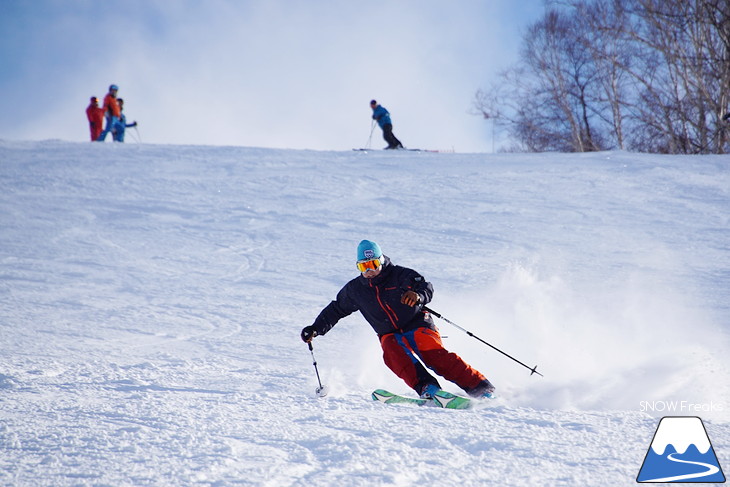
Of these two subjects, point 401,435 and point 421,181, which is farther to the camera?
point 421,181

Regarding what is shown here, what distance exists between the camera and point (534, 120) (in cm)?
2534

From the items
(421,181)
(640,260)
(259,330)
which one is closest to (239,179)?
(421,181)

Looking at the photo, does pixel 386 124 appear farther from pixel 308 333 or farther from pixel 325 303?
pixel 308 333

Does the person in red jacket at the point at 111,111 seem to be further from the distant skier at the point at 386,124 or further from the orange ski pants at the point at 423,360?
the orange ski pants at the point at 423,360

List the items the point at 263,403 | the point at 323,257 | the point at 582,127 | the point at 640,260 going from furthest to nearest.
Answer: the point at 582,127 < the point at 323,257 < the point at 640,260 < the point at 263,403

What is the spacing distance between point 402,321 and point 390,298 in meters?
0.19

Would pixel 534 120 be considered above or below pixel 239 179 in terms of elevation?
above

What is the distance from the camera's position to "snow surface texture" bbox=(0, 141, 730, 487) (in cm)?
265

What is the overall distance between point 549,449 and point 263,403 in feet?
5.46

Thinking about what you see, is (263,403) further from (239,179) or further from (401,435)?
(239,179)

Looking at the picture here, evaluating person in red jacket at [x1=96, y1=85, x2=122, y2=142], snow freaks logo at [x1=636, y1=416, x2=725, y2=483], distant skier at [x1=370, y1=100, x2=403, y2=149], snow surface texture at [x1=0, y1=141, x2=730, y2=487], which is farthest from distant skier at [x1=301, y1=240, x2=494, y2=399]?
person in red jacket at [x1=96, y1=85, x2=122, y2=142]

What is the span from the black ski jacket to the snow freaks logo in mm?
1853

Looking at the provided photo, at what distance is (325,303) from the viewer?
22.8 ft

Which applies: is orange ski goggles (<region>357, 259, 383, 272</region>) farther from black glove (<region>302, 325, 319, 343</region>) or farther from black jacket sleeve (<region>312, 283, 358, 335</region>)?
black glove (<region>302, 325, 319, 343</region>)
